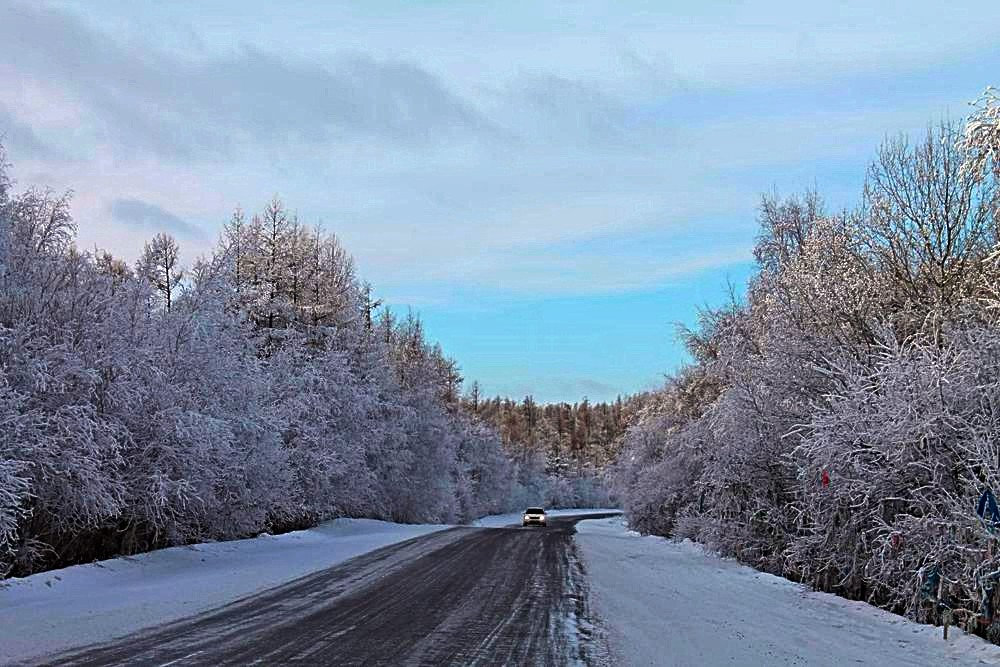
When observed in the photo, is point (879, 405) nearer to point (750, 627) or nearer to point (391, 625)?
point (750, 627)

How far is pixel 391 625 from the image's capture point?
1077 cm

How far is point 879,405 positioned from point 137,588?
42.6 ft

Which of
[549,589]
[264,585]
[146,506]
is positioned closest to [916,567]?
[549,589]

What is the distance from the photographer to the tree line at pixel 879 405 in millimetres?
12180

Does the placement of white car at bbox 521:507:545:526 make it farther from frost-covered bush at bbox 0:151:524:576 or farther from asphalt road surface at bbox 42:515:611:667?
asphalt road surface at bbox 42:515:611:667

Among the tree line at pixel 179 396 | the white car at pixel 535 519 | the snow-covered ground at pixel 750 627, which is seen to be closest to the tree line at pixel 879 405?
the snow-covered ground at pixel 750 627

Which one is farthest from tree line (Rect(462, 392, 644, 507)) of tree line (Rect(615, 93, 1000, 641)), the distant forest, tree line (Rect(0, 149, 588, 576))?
tree line (Rect(615, 93, 1000, 641))

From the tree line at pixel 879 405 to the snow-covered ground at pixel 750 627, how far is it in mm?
630

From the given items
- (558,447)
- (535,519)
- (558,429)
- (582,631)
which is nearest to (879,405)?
(582,631)

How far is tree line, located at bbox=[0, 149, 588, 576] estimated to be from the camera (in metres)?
14.4

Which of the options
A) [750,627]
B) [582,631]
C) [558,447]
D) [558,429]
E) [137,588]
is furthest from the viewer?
[558,429]

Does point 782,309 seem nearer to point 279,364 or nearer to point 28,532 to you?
point 28,532

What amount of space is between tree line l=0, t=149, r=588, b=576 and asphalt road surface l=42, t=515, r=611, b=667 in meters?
3.95

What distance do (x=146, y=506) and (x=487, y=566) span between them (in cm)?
734
